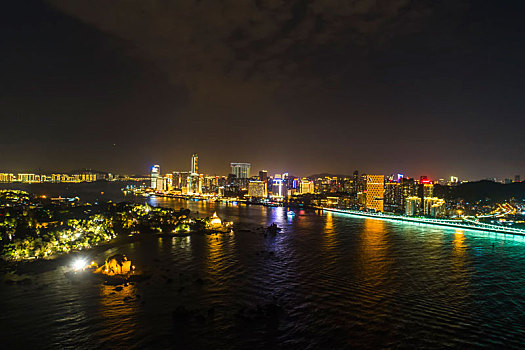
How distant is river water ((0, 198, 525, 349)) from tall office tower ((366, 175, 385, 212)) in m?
47.7

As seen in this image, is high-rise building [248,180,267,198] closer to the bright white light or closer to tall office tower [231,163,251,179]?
tall office tower [231,163,251,179]

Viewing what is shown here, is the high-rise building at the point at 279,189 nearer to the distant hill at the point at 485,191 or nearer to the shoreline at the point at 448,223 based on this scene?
the distant hill at the point at 485,191

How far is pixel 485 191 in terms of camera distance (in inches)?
2549

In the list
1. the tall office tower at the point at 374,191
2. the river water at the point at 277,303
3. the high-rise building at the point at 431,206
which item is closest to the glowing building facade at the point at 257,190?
the tall office tower at the point at 374,191

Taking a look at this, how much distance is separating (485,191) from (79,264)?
234ft

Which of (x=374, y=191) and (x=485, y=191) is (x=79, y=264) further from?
(x=485, y=191)

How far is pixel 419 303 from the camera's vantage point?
14367 millimetres

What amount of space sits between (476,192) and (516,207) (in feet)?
38.7

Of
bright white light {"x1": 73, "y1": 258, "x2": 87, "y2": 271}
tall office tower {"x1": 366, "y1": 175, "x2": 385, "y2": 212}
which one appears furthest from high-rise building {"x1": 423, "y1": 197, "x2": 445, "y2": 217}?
bright white light {"x1": 73, "y1": 258, "x2": 87, "y2": 271}

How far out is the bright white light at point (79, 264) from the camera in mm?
17975

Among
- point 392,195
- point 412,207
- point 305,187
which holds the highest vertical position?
point 305,187

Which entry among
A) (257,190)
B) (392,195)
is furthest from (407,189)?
(257,190)

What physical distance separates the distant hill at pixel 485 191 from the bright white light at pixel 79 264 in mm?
66148

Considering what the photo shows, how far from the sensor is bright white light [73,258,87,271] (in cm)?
1798
